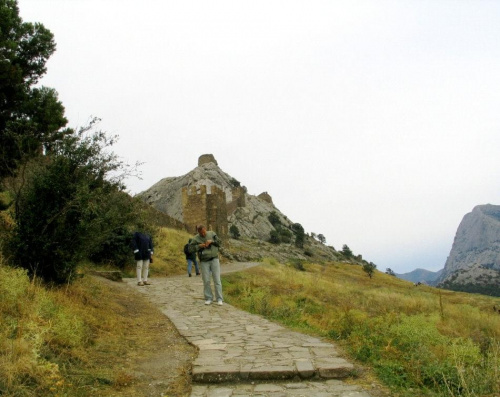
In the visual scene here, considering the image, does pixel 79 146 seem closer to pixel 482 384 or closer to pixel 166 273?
pixel 482 384

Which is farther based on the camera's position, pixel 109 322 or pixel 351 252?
pixel 351 252

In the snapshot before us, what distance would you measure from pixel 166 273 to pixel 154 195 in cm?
4922

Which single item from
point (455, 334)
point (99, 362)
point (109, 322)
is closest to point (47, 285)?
point (109, 322)

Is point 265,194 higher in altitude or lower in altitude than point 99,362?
higher

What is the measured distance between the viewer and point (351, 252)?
81.1 meters

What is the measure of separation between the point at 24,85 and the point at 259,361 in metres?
12.3

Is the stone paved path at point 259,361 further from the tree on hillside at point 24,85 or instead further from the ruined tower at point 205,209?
the ruined tower at point 205,209

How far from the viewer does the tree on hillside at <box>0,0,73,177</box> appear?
12.2 m

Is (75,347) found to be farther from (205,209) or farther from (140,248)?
(205,209)

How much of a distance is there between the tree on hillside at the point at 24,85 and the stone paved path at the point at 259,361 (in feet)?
26.4

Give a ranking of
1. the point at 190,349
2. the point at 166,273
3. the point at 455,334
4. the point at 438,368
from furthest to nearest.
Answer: the point at 166,273, the point at 455,334, the point at 190,349, the point at 438,368

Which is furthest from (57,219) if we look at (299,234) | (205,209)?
(299,234)

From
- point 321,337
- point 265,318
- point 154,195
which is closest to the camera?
point 321,337

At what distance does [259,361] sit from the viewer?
4.81 meters
